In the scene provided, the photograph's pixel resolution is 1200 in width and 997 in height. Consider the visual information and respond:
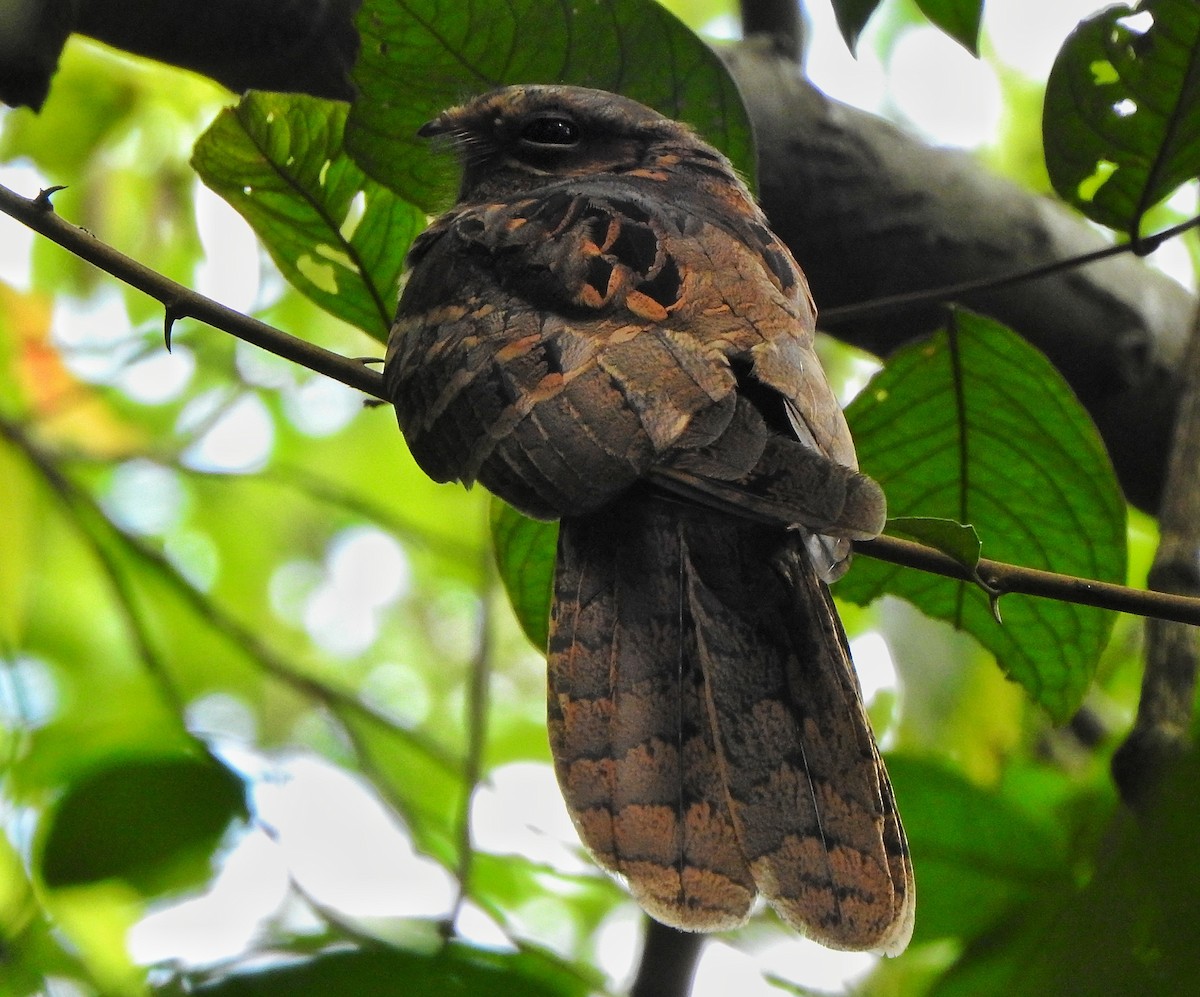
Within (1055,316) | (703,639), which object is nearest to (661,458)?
(703,639)

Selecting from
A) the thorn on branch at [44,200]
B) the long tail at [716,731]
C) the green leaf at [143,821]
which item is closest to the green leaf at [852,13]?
the long tail at [716,731]

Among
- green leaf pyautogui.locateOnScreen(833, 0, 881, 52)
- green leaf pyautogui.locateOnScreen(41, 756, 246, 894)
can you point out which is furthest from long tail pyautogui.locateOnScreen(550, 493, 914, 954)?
green leaf pyautogui.locateOnScreen(833, 0, 881, 52)

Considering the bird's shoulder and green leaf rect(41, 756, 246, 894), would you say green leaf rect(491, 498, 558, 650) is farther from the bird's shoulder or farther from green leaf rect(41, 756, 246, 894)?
green leaf rect(41, 756, 246, 894)

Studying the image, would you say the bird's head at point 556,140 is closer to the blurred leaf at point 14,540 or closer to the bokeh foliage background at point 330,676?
the bokeh foliage background at point 330,676

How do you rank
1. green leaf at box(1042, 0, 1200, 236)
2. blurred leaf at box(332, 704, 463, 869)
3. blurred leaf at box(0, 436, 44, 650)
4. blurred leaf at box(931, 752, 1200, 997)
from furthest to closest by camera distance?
blurred leaf at box(0, 436, 44, 650) < blurred leaf at box(332, 704, 463, 869) < green leaf at box(1042, 0, 1200, 236) < blurred leaf at box(931, 752, 1200, 997)

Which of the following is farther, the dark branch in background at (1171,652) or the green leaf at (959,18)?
the green leaf at (959,18)

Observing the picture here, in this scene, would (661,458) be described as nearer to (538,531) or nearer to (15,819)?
(538,531)
